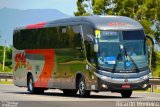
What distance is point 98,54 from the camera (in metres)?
28.1

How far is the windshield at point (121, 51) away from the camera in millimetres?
28109

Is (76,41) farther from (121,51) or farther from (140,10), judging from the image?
(140,10)

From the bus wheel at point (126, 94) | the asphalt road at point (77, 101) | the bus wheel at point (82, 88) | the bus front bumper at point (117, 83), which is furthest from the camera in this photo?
the bus wheel at point (126, 94)

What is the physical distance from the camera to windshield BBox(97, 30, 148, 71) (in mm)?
28109

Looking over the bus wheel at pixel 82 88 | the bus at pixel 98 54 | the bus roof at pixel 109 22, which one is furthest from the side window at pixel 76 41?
the bus wheel at pixel 82 88

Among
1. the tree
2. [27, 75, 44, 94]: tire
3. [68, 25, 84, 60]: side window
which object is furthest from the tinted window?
the tree

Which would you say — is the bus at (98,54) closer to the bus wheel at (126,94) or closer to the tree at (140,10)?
the bus wheel at (126,94)

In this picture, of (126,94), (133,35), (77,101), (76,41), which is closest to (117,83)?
(126,94)

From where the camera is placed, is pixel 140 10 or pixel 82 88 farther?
pixel 140 10

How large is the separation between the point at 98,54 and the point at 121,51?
36.2 inches

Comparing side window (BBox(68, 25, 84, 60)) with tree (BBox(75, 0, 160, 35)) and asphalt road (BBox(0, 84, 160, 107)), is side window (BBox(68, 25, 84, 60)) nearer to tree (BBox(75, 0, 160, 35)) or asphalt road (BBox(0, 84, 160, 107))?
asphalt road (BBox(0, 84, 160, 107))

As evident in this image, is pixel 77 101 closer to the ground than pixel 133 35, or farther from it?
closer to the ground

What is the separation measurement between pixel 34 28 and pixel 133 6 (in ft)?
86.0

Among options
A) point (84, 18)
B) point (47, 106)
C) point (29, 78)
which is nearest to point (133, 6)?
point (29, 78)
